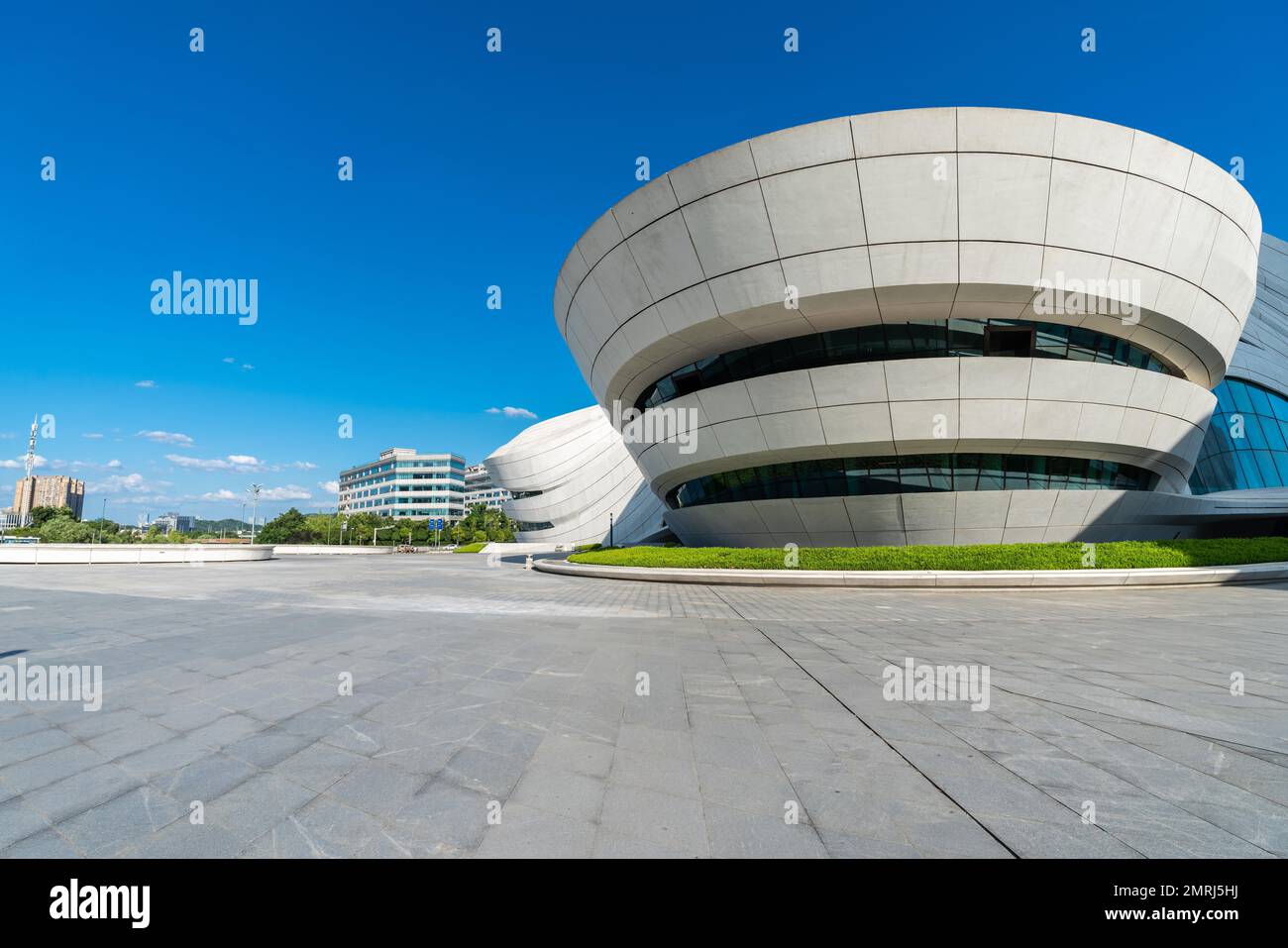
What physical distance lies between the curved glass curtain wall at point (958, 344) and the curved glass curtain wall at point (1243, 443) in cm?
1842

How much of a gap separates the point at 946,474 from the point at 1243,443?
2816cm

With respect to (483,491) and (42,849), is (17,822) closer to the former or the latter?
(42,849)

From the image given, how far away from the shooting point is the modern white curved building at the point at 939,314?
14430 mm

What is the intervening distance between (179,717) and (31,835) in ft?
6.33

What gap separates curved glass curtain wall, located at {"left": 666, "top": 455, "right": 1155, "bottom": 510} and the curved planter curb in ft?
10.5

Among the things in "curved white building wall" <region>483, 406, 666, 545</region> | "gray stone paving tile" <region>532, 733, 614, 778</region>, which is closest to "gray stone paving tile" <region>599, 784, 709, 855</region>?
"gray stone paving tile" <region>532, 733, 614, 778</region>

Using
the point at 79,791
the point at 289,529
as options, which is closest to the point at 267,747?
the point at 79,791

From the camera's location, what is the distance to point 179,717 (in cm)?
423

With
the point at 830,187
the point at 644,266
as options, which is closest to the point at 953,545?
the point at 830,187

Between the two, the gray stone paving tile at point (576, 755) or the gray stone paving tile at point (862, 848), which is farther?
the gray stone paving tile at point (576, 755)

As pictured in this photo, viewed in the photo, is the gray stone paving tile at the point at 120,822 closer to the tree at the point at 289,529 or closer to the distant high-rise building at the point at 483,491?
the tree at the point at 289,529

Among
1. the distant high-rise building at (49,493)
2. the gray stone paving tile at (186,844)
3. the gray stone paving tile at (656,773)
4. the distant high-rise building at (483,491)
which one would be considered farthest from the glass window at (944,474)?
A: the distant high-rise building at (49,493)

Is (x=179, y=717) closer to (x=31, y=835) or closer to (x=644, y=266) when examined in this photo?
(x=31, y=835)

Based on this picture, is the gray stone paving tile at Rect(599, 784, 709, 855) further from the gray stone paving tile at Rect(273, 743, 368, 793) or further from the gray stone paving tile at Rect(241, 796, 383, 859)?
the gray stone paving tile at Rect(273, 743, 368, 793)
